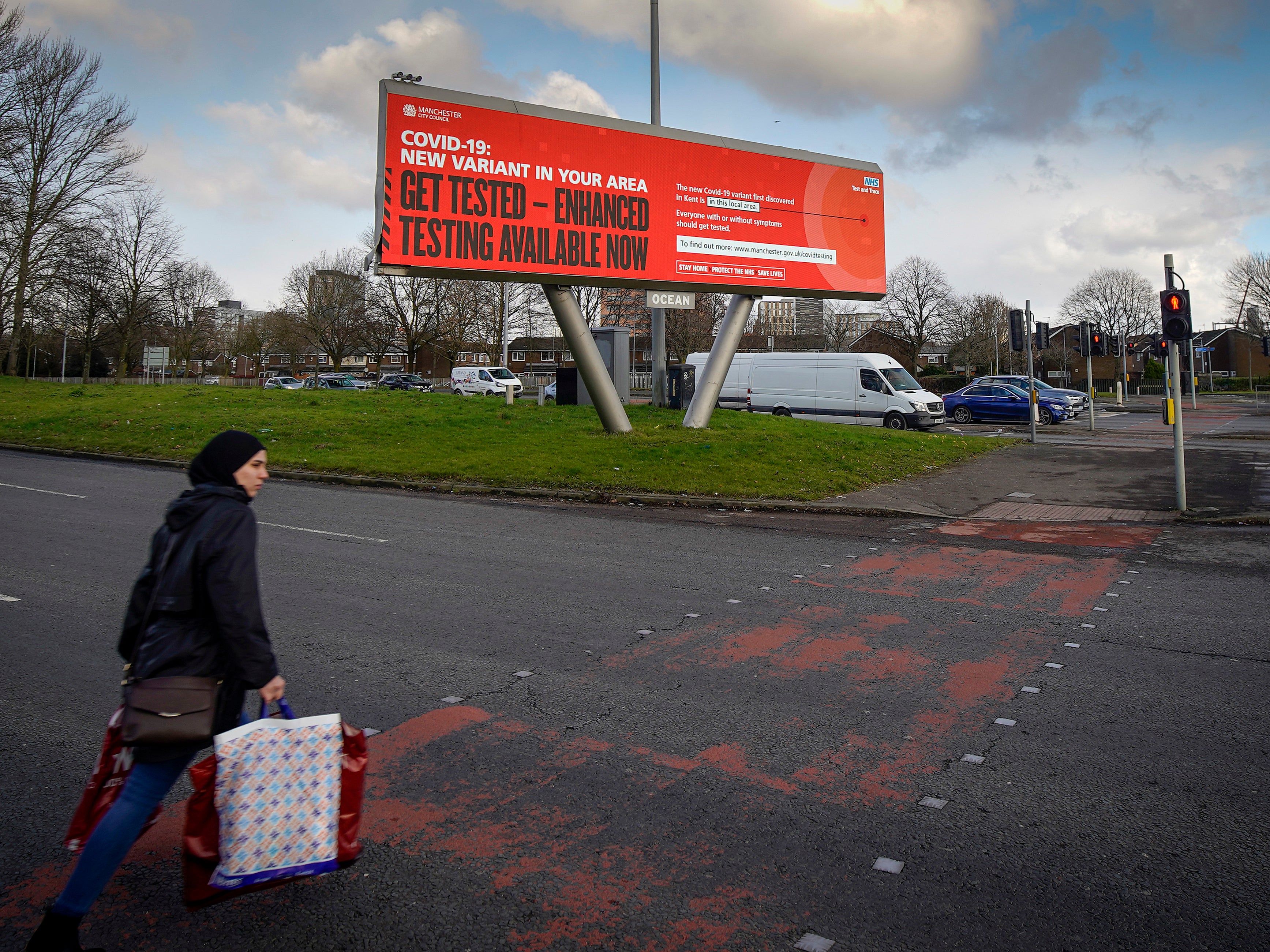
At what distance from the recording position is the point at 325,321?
64.0m

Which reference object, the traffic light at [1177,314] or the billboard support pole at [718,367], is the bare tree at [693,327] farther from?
the traffic light at [1177,314]

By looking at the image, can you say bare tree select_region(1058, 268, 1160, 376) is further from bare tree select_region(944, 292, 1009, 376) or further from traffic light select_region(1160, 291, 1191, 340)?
traffic light select_region(1160, 291, 1191, 340)

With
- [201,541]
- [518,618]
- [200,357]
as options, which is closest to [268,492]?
[518,618]

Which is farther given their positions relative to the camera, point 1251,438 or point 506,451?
point 1251,438

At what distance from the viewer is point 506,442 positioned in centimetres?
1834

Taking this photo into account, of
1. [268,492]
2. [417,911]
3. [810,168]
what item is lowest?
[417,911]

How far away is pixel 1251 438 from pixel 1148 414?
548 inches

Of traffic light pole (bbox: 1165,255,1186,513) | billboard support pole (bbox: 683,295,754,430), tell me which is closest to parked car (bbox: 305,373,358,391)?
billboard support pole (bbox: 683,295,754,430)

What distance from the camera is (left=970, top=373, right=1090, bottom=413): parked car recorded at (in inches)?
1316

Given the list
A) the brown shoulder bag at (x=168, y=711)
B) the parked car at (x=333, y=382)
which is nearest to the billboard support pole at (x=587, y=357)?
the brown shoulder bag at (x=168, y=711)

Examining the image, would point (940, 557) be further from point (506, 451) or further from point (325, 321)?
point (325, 321)

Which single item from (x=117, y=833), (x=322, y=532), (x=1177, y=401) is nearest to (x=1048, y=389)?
(x=1177, y=401)

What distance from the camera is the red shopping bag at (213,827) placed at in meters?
2.89

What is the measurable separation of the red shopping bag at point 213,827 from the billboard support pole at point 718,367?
17.0 meters
